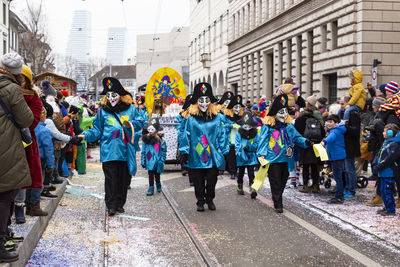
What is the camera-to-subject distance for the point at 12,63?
469 centimetres

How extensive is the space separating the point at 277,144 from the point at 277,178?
1.90 feet

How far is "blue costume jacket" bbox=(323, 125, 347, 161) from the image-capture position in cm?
925

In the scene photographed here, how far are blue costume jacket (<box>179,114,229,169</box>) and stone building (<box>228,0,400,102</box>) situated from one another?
11983 millimetres

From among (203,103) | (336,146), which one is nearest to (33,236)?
(203,103)

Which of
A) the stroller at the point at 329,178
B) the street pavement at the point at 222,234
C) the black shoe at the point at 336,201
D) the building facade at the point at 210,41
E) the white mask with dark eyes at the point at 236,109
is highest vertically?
the building facade at the point at 210,41

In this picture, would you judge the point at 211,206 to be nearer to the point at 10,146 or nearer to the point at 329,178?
the point at 329,178

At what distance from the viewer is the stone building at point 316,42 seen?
18984 mm

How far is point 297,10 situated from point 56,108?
63.8 feet

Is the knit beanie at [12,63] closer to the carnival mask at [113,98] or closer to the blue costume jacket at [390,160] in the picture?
the carnival mask at [113,98]

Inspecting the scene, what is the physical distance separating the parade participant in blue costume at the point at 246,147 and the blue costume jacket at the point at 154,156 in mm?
1530

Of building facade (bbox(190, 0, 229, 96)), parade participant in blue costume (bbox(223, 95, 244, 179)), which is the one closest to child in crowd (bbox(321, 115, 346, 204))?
parade participant in blue costume (bbox(223, 95, 244, 179))

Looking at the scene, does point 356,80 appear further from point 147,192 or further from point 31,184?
point 31,184

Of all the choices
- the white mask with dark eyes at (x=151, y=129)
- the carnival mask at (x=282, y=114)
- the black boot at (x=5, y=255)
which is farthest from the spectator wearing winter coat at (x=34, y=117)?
the white mask with dark eyes at (x=151, y=129)

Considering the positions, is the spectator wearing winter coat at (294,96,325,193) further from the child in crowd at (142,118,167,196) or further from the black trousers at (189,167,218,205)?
the child in crowd at (142,118,167,196)
